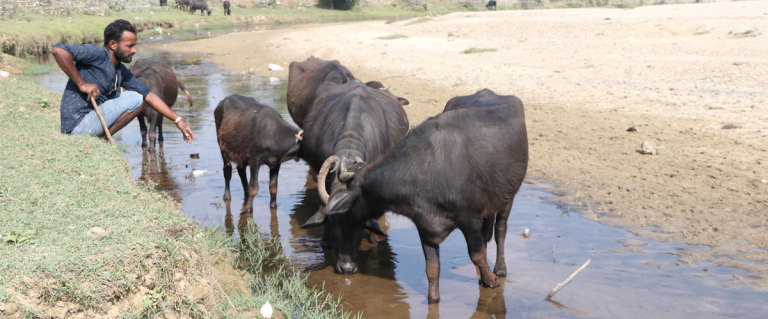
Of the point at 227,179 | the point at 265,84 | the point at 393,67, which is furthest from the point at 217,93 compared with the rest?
the point at 227,179

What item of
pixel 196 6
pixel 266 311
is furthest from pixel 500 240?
pixel 196 6

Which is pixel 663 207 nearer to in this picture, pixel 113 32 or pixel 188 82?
pixel 113 32

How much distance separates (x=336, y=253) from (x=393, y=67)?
488 inches

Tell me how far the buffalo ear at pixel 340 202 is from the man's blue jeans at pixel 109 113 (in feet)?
10.0

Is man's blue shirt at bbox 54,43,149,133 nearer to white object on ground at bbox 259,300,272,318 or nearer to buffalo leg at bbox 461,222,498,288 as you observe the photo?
white object on ground at bbox 259,300,272,318

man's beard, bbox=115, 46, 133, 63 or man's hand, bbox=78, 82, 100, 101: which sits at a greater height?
man's beard, bbox=115, 46, 133, 63

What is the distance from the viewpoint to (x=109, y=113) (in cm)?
640

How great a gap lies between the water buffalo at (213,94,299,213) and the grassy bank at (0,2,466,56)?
51.0 ft

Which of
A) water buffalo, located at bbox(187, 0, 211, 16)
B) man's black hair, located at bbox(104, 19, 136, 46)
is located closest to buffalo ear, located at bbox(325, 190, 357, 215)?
man's black hair, located at bbox(104, 19, 136, 46)

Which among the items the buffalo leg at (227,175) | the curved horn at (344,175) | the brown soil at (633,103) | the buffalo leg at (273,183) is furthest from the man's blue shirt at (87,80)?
the brown soil at (633,103)

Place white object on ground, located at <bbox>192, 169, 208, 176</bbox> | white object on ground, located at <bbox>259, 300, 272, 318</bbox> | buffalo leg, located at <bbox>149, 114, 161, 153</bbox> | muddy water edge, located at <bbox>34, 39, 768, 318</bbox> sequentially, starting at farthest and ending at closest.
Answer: buffalo leg, located at <bbox>149, 114, 161, 153</bbox> → white object on ground, located at <bbox>192, 169, 208, 176</bbox> → muddy water edge, located at <bbox>34, 39, 768, 318</bbox> → white object on ground, located at <bbox>259, 300, 272, 318</bbox>

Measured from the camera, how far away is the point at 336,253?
5.68 meters

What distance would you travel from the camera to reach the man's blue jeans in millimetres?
6398

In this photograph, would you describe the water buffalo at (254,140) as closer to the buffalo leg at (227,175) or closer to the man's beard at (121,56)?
the buffalo leg at (227,175)
